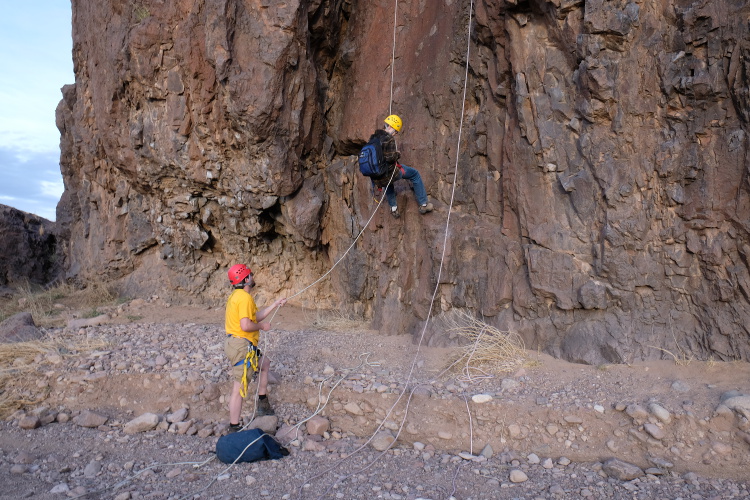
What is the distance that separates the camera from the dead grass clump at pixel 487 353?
5.91 meters

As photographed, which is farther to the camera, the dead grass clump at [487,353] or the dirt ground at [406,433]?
the dead grass clump at [487,353]

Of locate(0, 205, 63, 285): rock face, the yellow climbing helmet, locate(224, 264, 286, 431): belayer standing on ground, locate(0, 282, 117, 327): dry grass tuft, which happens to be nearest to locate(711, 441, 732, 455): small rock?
locate(224, 264, 286, 431): belayer standing on ground

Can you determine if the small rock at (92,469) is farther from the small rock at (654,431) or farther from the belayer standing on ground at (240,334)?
the small rock at (654,431)

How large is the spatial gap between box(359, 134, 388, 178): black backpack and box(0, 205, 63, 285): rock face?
11438 millimetres

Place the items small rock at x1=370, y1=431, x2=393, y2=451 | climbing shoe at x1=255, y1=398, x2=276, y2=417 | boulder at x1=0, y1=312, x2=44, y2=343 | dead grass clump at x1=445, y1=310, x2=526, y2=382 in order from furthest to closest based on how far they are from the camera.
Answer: boulder at x1=0, y1=312, x2=44, y2=343 → dead grass clump at x1=445, y1=310, x2=526, y2=382 → climbing shoe at x1=255, y1=398, x2=276, y2=417 → small rock at x1=370, y1=431, x2=393, y2=451

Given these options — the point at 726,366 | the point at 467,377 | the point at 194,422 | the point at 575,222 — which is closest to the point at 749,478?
the point at 726,366

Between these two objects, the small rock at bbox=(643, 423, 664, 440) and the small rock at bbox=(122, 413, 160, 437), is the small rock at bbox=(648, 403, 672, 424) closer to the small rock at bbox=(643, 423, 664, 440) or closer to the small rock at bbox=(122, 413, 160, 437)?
the small rock at bbox=(643, 423, 664, 440)

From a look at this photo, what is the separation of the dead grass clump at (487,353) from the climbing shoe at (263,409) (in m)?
2.00

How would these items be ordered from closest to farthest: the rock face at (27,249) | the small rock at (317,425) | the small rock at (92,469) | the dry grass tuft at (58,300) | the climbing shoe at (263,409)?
1. the small rock at (92,469)
2. the small rock at (317,425)
3. the climbing shoe at (263,409)
4. the dry grass tuft at (58,300)
5. the rock face at (27,249)

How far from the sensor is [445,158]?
770 cm

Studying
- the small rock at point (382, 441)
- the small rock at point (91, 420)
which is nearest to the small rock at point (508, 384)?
the small rock at point (382, 441)

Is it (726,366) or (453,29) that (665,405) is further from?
(453,29)

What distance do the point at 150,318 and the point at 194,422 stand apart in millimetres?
4621

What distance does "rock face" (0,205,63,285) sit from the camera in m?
14.4
